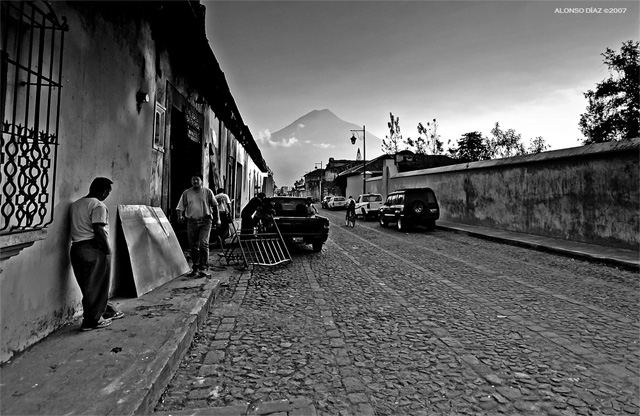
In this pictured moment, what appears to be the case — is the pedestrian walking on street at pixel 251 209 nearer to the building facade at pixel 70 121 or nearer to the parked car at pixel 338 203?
the building facade at pixel 70 121

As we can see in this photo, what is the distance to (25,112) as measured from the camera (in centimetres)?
298

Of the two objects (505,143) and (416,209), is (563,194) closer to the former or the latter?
(416,209)

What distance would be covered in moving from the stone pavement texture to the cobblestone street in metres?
0.02

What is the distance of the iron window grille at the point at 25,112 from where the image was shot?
2.73 metres

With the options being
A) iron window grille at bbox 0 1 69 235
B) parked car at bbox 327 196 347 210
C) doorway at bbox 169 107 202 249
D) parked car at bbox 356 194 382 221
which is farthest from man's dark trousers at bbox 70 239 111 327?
parked car at bbox 327 196 347 210

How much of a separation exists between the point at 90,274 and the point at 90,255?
18 cm

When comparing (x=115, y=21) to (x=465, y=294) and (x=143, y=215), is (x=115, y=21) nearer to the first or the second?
(x=143, y=215)

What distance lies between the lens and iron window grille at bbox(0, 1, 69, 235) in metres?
2.73

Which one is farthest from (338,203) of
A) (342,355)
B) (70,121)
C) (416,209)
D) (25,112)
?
(25,112)

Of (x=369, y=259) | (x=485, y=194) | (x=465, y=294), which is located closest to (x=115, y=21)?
(x=465, y=294)

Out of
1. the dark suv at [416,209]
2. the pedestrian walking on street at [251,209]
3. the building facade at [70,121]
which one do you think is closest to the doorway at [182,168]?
the building facade at [70,121]

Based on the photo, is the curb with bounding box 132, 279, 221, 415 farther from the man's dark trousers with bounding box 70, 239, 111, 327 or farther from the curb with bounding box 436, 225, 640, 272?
the curb with bounding box 436, 225, 640, 272

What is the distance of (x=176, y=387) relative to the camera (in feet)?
9.95

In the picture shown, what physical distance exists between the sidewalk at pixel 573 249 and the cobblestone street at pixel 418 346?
193 centimetres
